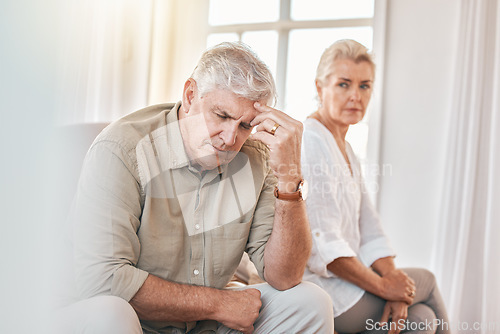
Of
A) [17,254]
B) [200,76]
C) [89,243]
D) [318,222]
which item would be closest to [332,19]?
[318,222]

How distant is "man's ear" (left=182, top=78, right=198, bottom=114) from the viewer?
1.05 meters

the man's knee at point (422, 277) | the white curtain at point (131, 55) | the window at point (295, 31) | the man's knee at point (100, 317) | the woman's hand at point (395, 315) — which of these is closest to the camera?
the man's knee at point (100, 317)

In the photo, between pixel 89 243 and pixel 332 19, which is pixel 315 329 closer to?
pixel 89 243

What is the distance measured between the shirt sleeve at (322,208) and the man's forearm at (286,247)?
297 millimetres

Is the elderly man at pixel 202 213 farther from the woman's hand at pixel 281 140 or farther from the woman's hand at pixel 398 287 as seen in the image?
the woman's hand at pixel 398 287

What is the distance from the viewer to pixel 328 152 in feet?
4.88

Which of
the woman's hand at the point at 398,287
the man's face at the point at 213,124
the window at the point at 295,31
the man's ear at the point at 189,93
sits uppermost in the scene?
the window at the point at 295,31

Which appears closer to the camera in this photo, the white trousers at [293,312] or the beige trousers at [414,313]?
the white trousers at [293,312]

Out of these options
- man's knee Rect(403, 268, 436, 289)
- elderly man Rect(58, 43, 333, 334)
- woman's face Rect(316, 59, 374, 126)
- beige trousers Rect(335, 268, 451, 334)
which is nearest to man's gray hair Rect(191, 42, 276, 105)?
elderly man Rect(58, 43, 333, 334)

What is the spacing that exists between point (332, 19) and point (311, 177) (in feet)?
4.29

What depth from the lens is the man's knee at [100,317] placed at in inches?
31.3

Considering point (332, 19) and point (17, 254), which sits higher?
point (332, 19)

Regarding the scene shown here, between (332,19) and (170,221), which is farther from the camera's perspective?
(332,19)

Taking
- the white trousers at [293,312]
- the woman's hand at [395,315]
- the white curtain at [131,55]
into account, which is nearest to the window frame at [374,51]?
the white curtain at [131,55]
